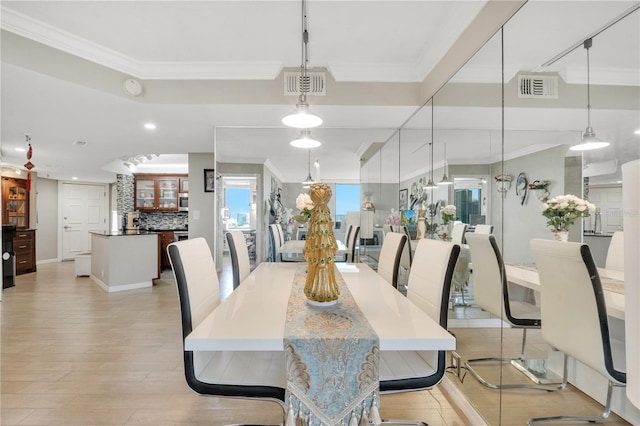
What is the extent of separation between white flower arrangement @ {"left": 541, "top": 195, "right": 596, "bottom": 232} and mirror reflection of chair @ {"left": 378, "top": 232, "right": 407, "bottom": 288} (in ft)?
2.90

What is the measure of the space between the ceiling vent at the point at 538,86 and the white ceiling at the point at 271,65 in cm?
4

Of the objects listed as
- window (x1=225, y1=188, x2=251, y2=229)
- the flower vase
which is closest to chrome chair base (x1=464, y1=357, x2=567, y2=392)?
the flower vase

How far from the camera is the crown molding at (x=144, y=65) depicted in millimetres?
2437

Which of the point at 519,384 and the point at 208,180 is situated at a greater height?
the point at 208,180

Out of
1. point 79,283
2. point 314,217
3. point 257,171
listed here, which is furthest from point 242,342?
point 79,283

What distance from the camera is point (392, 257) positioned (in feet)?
7.30

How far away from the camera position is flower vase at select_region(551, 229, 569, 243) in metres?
1.26

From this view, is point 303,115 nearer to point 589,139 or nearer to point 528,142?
point 528,142

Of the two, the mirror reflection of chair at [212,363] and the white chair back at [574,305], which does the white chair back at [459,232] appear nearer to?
the white chair back at [574,305]

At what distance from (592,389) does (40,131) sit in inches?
233

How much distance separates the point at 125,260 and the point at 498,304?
203 inches

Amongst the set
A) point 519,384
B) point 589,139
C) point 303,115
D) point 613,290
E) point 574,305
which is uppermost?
point 303,115

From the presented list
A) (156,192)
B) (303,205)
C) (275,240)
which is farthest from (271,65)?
(156,192)

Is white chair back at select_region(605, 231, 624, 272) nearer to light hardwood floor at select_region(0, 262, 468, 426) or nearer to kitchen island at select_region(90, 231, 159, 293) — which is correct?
light hardwood floor at select_region(0, 262, 468, 426)
